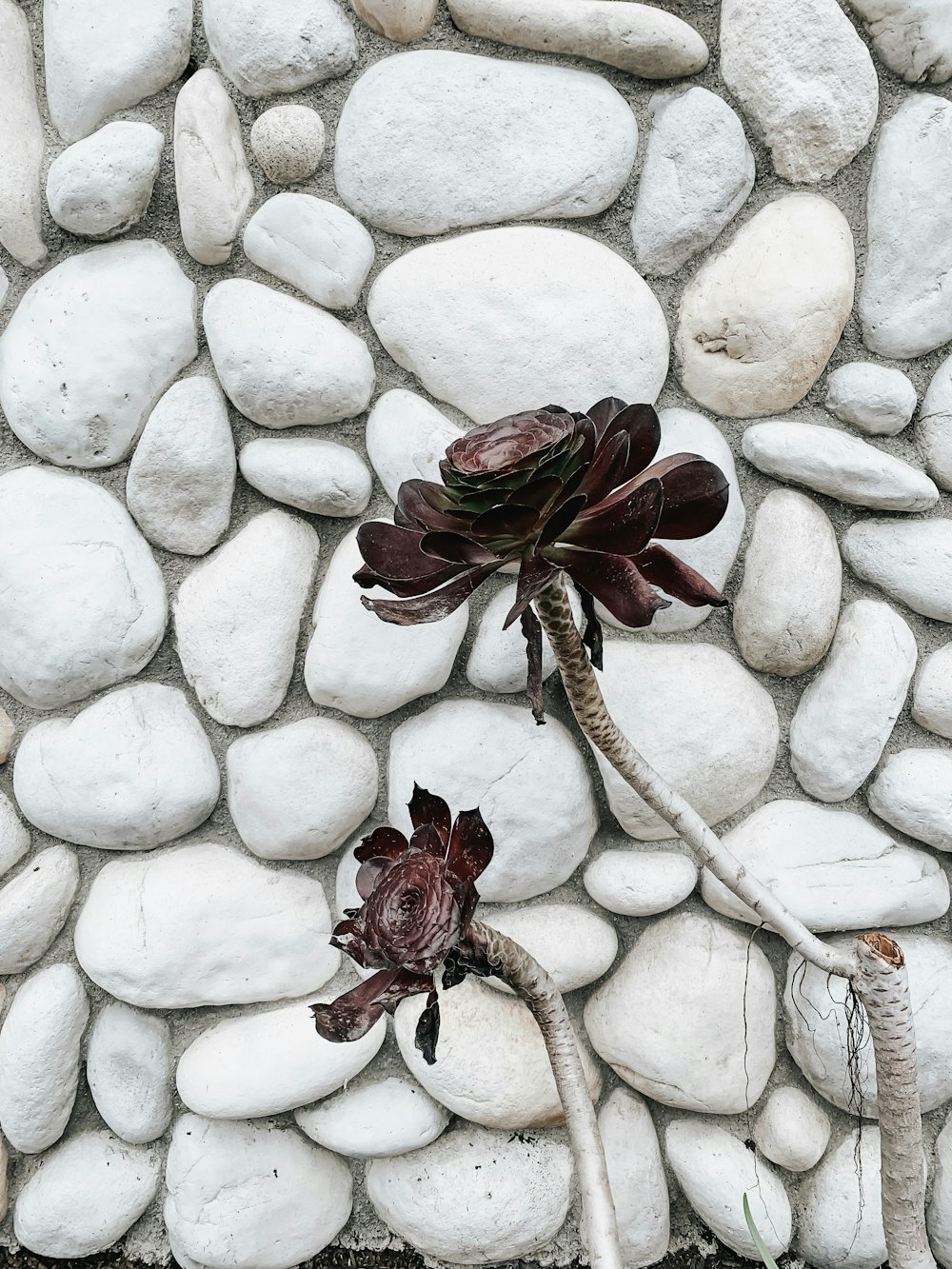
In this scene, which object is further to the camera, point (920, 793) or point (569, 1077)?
point (920, 793)

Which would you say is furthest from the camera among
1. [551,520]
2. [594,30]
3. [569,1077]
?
[594,30]

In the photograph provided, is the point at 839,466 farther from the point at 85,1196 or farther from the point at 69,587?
the point at 85,1196

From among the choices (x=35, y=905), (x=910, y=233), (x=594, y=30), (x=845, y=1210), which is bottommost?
(x=845, y=1210)

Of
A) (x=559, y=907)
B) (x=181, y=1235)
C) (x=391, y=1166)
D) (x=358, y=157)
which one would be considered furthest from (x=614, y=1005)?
(x=358, y=157)

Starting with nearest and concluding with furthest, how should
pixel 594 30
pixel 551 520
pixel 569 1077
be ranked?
pixel 551 520, pixel 569 1077, pixel 594 30

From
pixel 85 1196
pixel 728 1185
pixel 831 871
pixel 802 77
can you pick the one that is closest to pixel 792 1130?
pixel 728 1185

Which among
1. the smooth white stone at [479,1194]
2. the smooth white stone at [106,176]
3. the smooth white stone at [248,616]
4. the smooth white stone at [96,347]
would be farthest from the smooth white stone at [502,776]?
the smooth white stone at [106,176]

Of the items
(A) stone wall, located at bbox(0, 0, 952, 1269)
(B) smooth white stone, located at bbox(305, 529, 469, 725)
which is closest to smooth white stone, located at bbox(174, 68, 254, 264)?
(A) stone wall, located at bbox(0, 0, 952, 1269)
